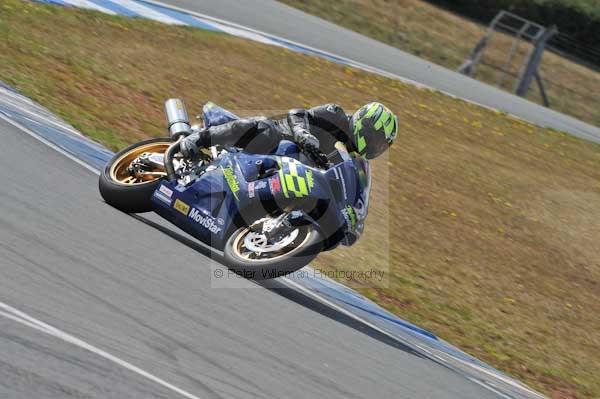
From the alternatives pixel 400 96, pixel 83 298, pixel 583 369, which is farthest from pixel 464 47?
pixel 83 298

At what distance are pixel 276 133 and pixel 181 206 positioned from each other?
→ 2.86 feet

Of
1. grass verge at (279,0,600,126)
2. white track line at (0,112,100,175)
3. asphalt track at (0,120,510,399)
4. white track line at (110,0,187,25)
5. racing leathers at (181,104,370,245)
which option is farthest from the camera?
grass verge at (279,0,600,126)

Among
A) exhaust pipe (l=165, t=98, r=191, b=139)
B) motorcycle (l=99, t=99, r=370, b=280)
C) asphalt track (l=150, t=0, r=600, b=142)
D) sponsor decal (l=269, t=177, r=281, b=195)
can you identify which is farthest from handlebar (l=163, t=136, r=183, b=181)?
asphalt track (l=150, t=0, r=600, b=142)

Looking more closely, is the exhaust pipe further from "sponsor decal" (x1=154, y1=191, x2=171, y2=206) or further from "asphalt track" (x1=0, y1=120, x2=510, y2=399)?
"asphalt track" (x1=0, y1=120, x2=510, y2=399)

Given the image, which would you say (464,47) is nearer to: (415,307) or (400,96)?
(400,96)

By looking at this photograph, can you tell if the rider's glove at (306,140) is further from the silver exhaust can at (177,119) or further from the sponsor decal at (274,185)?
the silver exhaust can at (177,119)

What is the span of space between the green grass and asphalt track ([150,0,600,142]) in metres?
1.43

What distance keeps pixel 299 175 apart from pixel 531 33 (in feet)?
68.1

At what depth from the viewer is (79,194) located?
311 inches

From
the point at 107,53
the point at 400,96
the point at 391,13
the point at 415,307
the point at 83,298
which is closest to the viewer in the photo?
the point at 83,298

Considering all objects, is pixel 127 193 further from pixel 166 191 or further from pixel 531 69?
pixel 531 69

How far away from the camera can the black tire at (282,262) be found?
7164 mm

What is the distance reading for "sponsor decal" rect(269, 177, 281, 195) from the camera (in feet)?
24.6

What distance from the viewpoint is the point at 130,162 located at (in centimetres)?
837
